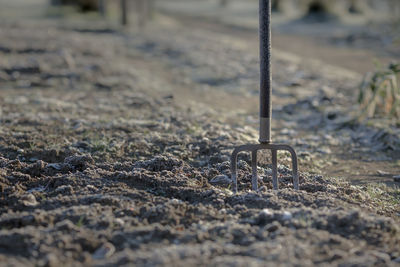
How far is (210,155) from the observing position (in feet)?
16.2

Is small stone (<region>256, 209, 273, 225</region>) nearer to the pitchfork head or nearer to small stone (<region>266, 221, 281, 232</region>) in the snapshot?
small stone (<region>266, 221, 281, 232</region>)

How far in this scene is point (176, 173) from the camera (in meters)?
4.10

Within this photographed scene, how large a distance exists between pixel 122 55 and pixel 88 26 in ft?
23.7

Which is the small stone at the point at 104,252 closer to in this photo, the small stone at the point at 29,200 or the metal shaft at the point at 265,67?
the small stone at the point at 29,200

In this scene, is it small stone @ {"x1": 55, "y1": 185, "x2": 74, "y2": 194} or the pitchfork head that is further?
the pitchfork head

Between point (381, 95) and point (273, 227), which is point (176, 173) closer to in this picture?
point (273, 227)

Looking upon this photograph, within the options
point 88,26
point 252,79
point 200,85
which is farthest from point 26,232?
point 88,26

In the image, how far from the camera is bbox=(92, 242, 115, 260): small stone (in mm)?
2773

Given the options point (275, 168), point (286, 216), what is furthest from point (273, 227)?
point (275, 168)

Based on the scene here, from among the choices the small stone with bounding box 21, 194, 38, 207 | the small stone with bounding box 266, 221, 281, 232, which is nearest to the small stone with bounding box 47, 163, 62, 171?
the small stone with bounding box 21, 194, 38, 207

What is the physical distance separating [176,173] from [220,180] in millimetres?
351

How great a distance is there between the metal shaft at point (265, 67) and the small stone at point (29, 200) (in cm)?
163

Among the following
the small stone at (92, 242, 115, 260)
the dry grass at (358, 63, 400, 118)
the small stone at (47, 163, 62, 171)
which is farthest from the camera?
the dry grass at (358, 63, 400, 118)

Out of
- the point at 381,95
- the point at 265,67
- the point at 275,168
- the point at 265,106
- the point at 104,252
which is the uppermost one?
the point at 265,67
